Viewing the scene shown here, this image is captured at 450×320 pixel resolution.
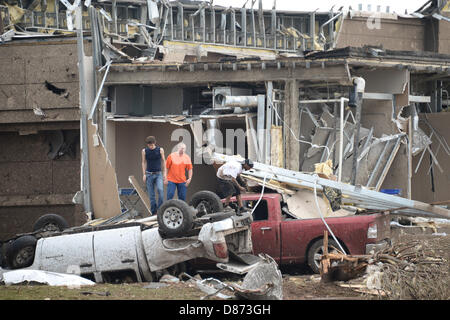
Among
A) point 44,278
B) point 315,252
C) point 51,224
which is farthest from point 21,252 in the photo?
point 315,252

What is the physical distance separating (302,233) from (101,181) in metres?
6.39

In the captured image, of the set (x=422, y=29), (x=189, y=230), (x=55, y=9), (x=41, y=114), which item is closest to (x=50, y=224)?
(x=189, y=230)

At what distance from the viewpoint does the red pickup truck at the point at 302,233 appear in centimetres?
1179

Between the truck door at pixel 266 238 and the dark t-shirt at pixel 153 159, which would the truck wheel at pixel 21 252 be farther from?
the truck door at pixel 266 238

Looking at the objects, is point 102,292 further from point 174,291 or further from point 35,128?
point 35,128

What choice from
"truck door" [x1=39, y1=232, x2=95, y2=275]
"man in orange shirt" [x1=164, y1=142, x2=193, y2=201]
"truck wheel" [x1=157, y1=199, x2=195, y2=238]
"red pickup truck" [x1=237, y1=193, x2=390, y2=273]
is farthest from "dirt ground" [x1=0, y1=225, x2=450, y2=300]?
"man in orange shirt" [x1=164, y1=142, x2=193, y2=201]

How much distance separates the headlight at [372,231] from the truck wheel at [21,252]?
230 inches

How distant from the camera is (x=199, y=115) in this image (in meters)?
17.7

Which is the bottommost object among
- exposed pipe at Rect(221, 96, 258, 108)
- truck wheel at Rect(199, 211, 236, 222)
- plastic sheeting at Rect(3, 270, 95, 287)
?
plastic sheeting at Rect(3, 270, 95, 287)

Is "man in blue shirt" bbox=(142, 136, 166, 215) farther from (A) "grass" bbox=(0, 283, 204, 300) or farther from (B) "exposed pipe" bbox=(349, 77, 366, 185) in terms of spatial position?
(B) "exposed pipe" bbox=(349, 77, 366, 185)

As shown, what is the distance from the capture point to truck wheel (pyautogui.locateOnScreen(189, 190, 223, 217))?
11457mm

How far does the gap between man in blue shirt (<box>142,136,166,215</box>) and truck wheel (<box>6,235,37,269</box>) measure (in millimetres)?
2988

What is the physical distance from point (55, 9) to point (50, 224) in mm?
13825

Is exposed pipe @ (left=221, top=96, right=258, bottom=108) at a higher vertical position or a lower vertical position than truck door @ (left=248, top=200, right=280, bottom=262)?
higher
